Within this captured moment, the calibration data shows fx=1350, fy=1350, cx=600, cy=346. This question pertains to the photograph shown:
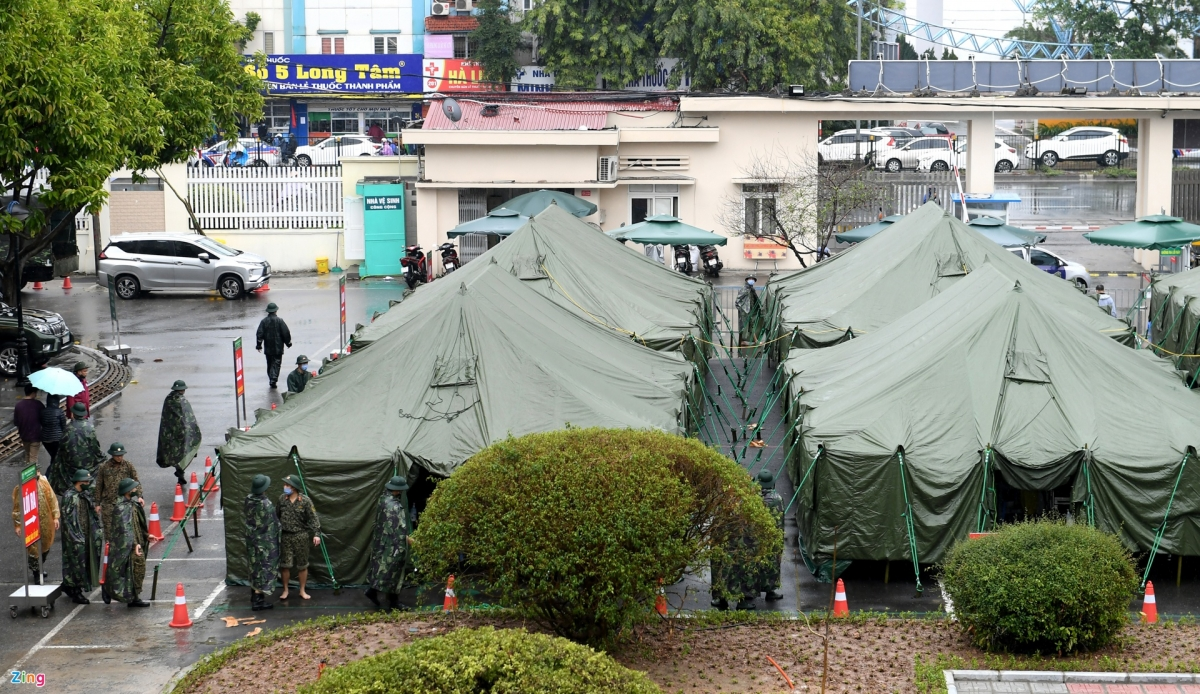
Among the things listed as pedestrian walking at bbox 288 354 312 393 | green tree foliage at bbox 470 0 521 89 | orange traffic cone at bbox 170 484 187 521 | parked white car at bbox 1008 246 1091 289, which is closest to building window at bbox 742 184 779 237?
parked white car at bbox 1008 246 1091 289

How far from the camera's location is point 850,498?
42.3 feet

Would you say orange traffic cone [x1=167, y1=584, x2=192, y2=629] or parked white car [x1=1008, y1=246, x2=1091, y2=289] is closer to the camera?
orange traffic cone [x1=167, y1=584, x2=192, y2=629]

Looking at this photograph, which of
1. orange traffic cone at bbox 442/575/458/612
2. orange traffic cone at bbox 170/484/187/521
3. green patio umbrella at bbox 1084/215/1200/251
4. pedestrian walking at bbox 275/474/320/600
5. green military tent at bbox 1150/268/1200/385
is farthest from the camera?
green patio umbrella at bbox 1084/215/1200/251

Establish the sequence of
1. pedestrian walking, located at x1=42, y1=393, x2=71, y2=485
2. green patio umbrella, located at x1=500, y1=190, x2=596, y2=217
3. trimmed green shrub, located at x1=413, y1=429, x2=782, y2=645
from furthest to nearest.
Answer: green patio umbrella, located at x1=500, y1=190, x2=596, y2=217 < pedestrian walking, located at x1=42, y1=393, x2=71, y2=485 < trimmed green shrub, located at x1=413, y1=429, x2=782, y2=645

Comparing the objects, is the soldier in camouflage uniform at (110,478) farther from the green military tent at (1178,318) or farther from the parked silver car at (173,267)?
the parked silver car at (173,267)

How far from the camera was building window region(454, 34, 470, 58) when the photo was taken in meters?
56.5

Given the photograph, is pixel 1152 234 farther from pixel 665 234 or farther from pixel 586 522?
pixel 586 522

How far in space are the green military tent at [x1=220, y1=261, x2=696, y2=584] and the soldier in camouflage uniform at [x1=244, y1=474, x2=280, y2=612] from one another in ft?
1.99

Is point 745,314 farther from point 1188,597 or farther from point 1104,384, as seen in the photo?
point 1188,597

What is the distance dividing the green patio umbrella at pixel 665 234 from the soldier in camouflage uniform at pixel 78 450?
13.6 meters

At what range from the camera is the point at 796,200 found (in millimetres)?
31531

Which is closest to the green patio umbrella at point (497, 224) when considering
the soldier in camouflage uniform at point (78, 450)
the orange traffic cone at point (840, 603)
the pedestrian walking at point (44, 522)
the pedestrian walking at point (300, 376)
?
the pedestrian walking at point (300, 376)

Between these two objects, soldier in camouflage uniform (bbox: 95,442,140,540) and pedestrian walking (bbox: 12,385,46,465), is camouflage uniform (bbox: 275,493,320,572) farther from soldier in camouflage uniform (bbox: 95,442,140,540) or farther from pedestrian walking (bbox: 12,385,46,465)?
pedestrian walking (bbox: 12,385,46,465)

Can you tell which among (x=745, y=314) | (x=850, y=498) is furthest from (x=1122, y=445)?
(x=745, y=314)
